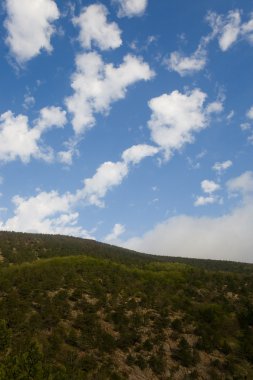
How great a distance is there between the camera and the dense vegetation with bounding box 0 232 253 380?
891 inches

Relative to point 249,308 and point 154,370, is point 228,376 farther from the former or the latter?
point 249,308

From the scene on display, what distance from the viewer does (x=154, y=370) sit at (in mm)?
24047

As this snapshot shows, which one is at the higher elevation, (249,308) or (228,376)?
(249,308)

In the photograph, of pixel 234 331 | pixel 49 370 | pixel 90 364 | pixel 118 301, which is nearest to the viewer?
pixel 49 370

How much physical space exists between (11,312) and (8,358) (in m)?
6.49

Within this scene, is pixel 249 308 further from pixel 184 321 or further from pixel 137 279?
pixel 137 279

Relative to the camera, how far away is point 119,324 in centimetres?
2836

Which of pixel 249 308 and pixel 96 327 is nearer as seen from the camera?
pixel 96 327

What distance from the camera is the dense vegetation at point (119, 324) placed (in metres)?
22.6

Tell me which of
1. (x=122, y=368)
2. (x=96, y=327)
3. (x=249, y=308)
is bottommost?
(x=122, y=368)

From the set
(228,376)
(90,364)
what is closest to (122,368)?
(90,364)

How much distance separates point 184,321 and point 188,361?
541 centimetres

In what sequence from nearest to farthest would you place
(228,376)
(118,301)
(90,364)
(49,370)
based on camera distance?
(49,370) → (90,364) → (228,376) → (118,301)

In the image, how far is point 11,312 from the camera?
1039 inches
